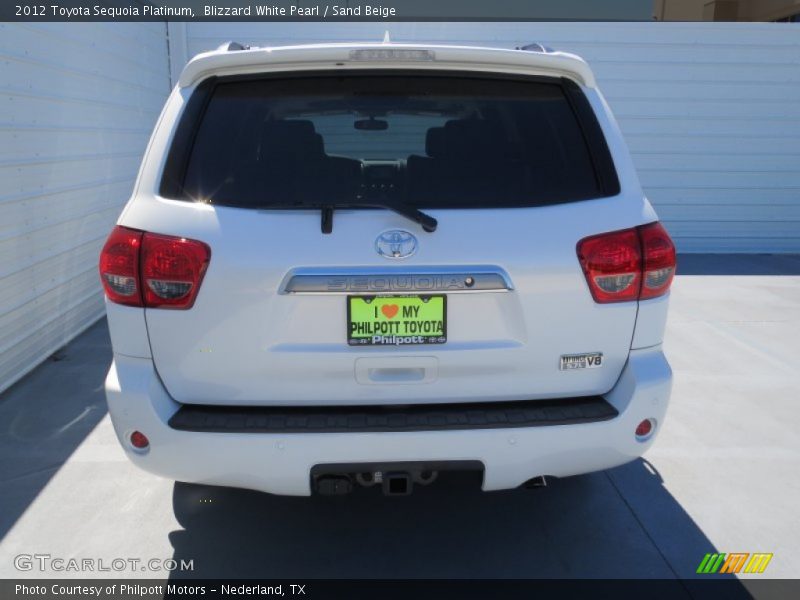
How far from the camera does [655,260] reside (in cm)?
243

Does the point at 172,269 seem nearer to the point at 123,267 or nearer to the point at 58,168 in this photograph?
the point at 123,267

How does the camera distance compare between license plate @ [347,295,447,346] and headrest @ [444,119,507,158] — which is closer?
license plate @ [347,295,447,346]

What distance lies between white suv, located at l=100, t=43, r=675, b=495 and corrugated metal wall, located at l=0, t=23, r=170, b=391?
2.84 metres

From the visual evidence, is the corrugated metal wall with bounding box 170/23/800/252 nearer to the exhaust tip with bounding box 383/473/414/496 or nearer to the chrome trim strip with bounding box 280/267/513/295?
the chrome trim strip with bounding box 280/267/513/295

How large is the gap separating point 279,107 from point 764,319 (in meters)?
5.39

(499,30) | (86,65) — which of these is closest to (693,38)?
(499,30)

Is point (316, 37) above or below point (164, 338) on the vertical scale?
above

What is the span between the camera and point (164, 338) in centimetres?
232

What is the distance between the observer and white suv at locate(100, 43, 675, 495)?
227 centimetres

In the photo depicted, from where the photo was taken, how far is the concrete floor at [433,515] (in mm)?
2859

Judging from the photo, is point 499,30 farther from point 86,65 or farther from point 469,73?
point 469,73

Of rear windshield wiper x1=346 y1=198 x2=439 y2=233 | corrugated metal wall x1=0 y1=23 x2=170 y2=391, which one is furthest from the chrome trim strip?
corrugated metal wall x1=0 y1=23 x2=170 y2=391

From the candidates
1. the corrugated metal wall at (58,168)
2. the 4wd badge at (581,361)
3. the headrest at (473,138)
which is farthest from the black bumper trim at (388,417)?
the corrugated metal wall at (58,168)

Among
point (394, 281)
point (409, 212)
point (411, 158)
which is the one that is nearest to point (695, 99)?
point (411, 158)
